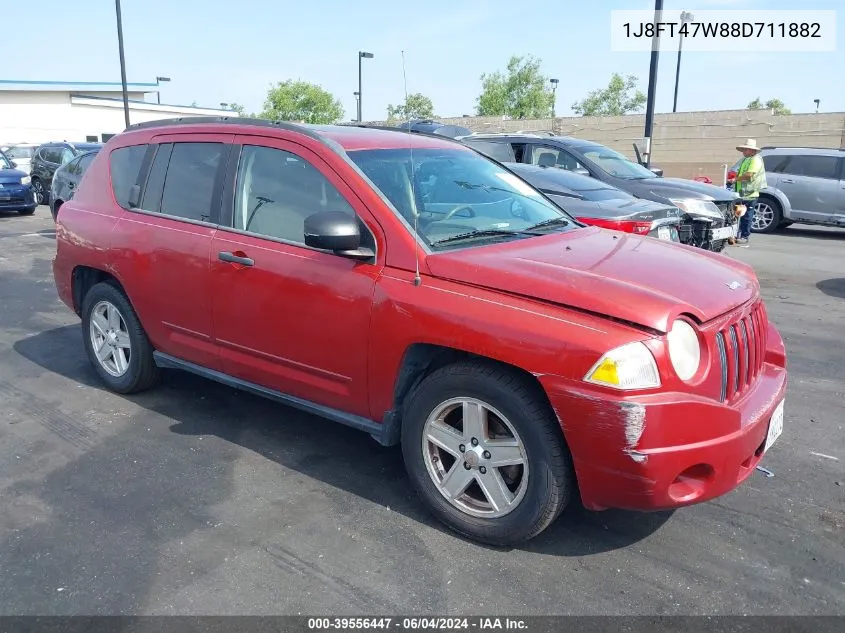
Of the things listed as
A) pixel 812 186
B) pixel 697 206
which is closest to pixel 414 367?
pixel 697 206

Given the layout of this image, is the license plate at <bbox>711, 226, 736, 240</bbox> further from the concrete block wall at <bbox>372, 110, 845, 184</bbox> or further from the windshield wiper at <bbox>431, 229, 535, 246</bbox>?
the concrete block wall at <bbox>372, 110, 845, 184</bbox>

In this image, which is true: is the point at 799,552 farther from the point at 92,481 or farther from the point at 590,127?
the point at 590,127

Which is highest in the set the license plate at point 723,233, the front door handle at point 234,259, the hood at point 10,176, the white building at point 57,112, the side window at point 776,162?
the white building at point 57,112

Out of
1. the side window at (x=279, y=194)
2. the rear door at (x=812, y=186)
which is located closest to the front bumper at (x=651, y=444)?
the side window at (x=279, y=194)

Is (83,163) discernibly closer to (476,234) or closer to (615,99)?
(476,234)

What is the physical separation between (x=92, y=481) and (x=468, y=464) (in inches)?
81.8

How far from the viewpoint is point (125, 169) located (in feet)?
16.3

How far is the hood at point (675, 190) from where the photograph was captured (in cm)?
973

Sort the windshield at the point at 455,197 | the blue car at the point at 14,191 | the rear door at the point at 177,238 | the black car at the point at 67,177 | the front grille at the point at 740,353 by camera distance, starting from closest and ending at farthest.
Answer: the front grille at the point at 740,353
the windshield at the point at 455,197
the rear door at the point at 177,238
the black car at the point at 67,177
the blue car at the point at 14,191

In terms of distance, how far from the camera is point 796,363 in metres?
5.90

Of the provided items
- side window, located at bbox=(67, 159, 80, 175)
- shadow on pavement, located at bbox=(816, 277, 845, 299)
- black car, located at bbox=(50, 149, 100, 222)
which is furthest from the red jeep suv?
side window, located at bbox=(67, 159, 80, 175)

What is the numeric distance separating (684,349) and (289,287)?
1945 mm

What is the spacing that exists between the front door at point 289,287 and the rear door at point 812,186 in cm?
1325

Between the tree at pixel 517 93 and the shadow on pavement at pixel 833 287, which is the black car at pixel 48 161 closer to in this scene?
the shadow on pavement at pixel 833 287
